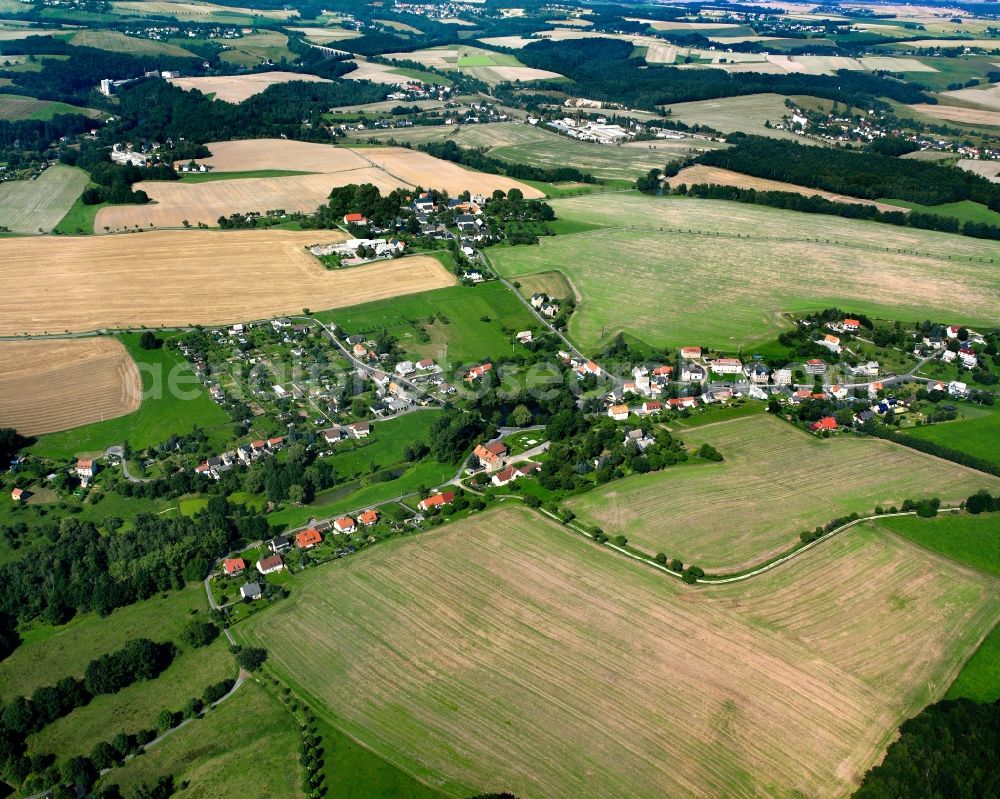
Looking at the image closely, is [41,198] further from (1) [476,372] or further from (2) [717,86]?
(2) [717,86]

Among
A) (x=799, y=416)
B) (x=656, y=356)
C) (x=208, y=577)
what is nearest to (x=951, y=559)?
(x=799, y=416)

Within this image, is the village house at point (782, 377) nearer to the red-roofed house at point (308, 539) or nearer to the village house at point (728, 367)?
the village house at point (728, 367)

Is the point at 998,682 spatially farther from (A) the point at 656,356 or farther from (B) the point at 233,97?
(B) the point at 233,97

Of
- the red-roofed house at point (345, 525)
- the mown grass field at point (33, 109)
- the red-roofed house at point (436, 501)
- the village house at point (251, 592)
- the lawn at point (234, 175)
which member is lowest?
the village house at point (251, 592)

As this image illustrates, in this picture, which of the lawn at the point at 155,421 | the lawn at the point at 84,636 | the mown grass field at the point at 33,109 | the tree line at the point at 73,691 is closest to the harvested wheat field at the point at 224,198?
the lawn at the point at 155,421

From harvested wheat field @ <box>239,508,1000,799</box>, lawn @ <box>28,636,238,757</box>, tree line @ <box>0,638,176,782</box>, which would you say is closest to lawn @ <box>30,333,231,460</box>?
harvested wheat field @ <box>239,508,1000,799</box>

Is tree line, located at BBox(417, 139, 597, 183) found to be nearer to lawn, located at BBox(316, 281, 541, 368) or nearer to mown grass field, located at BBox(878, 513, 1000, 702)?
lawn, located at BBox(316, 281, 541, 368)

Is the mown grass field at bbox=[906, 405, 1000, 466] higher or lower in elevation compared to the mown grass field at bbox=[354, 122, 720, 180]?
lower
